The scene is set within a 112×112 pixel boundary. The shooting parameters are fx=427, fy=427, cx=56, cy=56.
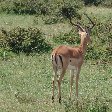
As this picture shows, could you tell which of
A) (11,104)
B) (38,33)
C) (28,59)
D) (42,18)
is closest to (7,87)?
(11,104)

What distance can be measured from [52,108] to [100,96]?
4.73ft

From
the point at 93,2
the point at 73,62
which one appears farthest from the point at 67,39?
the point at 93,2


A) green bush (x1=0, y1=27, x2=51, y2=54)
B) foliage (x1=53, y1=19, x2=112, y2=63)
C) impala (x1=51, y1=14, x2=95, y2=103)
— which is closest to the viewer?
impala (x1=51, y1=14, x2=95, y2=103)

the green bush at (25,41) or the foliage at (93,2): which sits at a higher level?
the green bush at (25,41)

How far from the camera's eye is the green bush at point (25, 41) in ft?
46.0

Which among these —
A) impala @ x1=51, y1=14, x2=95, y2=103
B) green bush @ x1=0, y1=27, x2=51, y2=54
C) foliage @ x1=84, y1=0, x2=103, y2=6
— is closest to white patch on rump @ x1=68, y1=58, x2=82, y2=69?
impala @ x1=51, y1=14, x2=95, y2=103

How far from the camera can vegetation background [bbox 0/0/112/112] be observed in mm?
8422

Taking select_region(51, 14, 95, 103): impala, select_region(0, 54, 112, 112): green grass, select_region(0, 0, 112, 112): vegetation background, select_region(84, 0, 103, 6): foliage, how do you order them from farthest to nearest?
select_region(84, 0, 103, 6): foliage < select_region(51, 14, 95, 103): impala < select_region(0, 0, 112, 112): vegetation background < select_region(0, 54, 112, 112): green grass

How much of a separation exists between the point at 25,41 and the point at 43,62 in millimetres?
1794

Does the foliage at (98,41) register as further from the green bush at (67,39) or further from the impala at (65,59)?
the impala at (65,59)

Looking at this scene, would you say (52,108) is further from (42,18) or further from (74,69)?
(42,18)

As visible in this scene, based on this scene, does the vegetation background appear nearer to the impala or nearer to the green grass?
the green grass

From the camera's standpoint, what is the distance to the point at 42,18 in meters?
20.5

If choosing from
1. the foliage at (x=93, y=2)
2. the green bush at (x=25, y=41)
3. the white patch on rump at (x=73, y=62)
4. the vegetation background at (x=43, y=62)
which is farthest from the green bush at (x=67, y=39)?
the foliage at (x=93, y=2)
